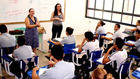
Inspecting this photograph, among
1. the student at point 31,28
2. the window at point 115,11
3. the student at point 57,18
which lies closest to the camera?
the student at point 31,28

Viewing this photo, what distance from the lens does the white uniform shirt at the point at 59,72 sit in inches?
82.5

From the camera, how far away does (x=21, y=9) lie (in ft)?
20.9

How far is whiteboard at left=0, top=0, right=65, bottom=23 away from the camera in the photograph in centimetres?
597

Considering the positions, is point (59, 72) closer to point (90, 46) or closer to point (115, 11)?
point (90, 46)

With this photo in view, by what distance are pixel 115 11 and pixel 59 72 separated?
19.1 feet

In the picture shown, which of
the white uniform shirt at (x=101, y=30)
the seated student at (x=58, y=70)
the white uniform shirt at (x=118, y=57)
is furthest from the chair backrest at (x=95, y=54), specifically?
the white uniform shirt at (x=101, y=30)

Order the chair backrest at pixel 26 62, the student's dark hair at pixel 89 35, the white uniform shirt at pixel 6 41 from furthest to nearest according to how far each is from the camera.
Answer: the white uniform shirt at pixel 6 41 < the student's dark hair at pixel 89 35 < the chair backrest at pixel 26 62

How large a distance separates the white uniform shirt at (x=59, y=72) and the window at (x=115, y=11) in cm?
525

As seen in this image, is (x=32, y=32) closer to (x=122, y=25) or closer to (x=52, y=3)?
(x=52, y=3)

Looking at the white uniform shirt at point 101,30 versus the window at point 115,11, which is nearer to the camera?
the white uniform shirt at point 101,30

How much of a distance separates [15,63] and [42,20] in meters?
4.17

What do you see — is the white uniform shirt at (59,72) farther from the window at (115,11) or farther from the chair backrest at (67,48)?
the window at (115,11)

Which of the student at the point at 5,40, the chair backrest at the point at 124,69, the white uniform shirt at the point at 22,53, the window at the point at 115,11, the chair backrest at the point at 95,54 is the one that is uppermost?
the window at the point at 115,11

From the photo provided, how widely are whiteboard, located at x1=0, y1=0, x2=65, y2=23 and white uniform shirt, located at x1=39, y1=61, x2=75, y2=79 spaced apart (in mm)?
4445
